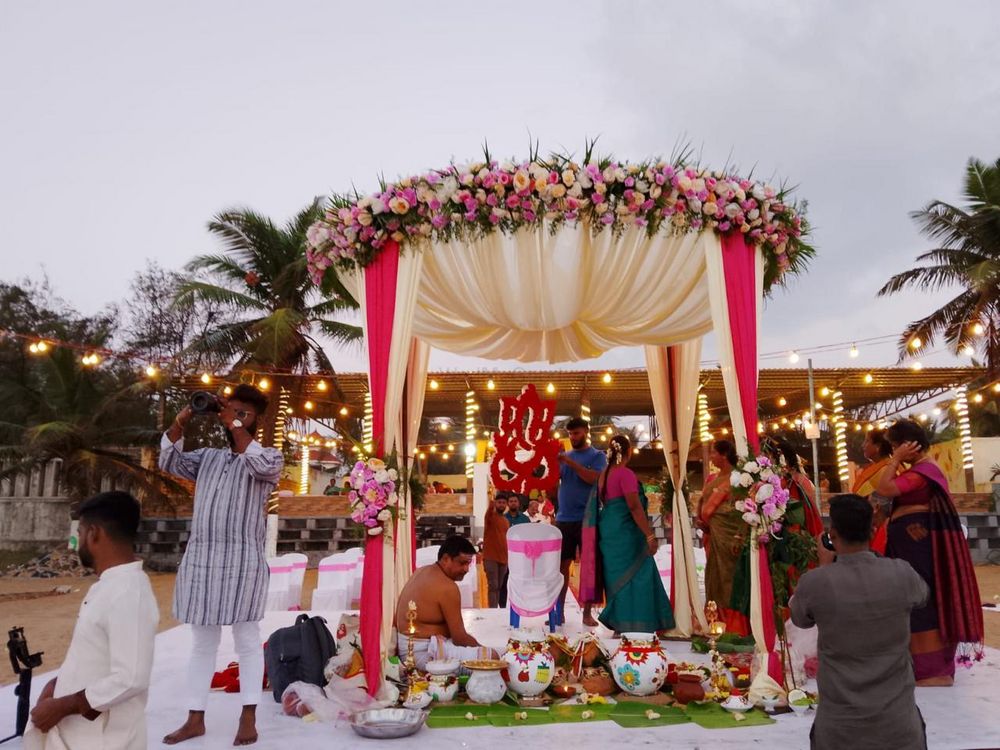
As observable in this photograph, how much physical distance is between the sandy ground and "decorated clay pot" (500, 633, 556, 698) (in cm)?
402

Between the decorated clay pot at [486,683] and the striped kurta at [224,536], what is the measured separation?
4.16 ft

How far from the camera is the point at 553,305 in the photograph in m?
5.57

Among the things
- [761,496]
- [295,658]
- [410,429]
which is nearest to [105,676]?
[295,658]

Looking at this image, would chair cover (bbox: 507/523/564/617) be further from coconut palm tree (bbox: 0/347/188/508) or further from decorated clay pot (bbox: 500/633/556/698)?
coconut palm tree (bbox: 0/347/188/508)

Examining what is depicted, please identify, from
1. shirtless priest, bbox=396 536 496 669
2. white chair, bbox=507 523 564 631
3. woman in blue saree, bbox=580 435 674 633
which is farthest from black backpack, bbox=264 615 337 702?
woman in blue saree, bbox=580 435 674 633

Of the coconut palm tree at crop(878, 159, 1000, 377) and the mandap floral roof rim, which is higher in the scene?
the coconut palm tree at crop(878, 159, 1000, 377)

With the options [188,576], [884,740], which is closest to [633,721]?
[884,740]

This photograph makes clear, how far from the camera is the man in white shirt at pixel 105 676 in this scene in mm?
2037

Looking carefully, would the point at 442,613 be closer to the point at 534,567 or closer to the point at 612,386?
the point at 534,567

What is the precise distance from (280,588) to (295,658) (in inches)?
171

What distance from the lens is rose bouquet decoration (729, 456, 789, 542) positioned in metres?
4.42

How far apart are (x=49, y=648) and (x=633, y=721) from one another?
6457 mm

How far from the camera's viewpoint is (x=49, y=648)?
24.4 feet

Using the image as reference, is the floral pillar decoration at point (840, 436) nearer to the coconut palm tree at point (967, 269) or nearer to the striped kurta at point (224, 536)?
the coconut palm tree at point (967, 269)
